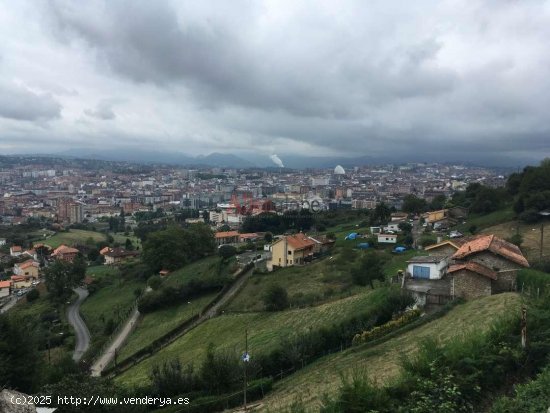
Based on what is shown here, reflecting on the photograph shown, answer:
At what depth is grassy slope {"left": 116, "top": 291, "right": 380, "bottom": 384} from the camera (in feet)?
55.1

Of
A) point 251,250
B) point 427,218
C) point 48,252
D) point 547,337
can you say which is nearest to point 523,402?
point 547,337

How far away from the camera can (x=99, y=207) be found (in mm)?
122312

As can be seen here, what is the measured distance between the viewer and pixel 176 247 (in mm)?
37938

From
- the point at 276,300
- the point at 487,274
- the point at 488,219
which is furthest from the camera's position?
the point at 488,219

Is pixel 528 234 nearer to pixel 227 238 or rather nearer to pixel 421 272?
pixel 421 272

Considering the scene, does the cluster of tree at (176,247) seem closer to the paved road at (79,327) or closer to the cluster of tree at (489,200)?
the paved road at (79,327)

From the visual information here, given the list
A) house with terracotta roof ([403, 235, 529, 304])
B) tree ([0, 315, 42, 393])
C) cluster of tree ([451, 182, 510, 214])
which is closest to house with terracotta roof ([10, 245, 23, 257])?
tree ([0, 315, 42, 393])

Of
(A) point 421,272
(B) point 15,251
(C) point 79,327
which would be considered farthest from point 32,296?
Result: (A) point 421,272

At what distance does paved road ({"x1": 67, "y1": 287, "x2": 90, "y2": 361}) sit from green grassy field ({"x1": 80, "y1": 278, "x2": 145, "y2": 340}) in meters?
0.37

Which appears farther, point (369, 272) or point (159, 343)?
point (369, 272)

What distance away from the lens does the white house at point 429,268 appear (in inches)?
740

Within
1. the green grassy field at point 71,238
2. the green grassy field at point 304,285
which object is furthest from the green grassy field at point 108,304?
the green grassy field at point 71,238

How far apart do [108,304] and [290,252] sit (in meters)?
14.3

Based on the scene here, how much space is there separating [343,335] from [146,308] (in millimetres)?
16153
